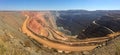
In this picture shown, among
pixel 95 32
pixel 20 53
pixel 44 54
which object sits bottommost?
pixel 95 32

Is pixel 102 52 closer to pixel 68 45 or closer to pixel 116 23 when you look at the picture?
pixel 68 45

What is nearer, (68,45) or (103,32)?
(68,45)

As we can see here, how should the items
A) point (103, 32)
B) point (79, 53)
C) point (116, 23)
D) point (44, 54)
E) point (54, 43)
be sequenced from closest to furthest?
point (44, 54) → point (79, 53) → point (54, 43) → point (103, 32) → point (116, 23)

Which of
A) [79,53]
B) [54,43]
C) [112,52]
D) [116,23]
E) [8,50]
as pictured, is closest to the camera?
[8,50]

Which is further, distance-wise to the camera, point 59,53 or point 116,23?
point 116,23

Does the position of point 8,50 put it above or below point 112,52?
above

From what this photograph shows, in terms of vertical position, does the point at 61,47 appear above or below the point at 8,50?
below

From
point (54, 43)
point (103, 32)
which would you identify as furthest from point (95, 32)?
point (54, 43)

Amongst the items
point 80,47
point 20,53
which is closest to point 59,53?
point 80,47

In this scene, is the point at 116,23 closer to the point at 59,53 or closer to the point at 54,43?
the point at 54,43
